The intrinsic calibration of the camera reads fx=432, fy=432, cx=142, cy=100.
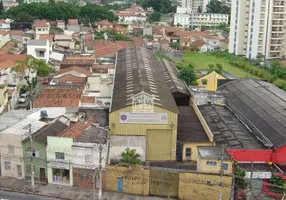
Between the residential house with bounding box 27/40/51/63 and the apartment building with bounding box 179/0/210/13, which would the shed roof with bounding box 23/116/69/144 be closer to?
the residential house with bounding box 27/40/51/63

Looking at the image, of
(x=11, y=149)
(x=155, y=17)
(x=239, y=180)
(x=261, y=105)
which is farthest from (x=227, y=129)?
(x=155, y=17)

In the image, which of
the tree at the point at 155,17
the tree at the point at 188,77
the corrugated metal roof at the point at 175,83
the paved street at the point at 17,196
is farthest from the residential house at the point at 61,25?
the paved street at the point at 17,196

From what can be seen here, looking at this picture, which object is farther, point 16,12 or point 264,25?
point 16,12

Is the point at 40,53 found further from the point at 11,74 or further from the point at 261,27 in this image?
the point at 261,27

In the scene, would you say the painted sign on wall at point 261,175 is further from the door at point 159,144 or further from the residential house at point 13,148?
the residential house at point 13,148

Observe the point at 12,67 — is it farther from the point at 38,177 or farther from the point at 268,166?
the point at 268,166

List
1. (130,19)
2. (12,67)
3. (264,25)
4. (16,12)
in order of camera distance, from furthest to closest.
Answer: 1. (130,19)
2. (16,12)
3. (264,25)
4. (12,67)

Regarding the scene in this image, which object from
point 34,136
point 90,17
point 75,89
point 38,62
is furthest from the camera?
point 90,17

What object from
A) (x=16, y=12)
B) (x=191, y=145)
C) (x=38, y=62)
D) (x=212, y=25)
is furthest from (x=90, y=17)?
(x=191, y=145)
